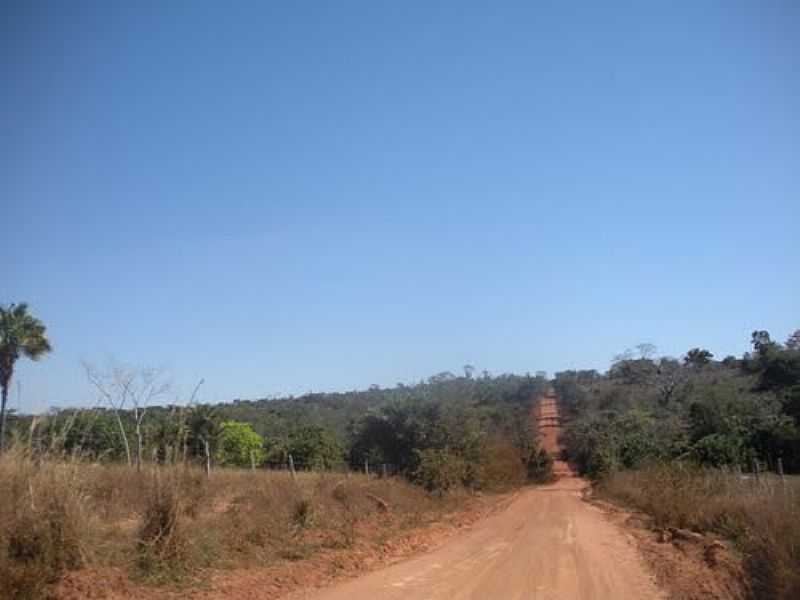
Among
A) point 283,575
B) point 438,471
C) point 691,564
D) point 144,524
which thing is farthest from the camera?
point 438,471

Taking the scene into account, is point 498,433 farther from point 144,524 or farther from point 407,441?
point 144,524

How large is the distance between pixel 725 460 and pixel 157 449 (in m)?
29.7

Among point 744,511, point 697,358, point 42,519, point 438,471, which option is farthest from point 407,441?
point 697,358

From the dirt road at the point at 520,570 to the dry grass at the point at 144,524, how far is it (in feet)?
7.77

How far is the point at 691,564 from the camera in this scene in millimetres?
13844

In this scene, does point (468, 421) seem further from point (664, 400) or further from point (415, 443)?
point (664, 400)

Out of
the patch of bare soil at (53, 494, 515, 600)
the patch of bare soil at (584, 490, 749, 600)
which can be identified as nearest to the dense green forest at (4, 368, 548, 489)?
the patch of bare soil at (53, 494, 515, 600)

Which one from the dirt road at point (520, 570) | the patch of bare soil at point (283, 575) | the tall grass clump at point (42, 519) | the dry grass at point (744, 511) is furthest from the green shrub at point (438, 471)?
the tall grass clump at point (42, 519)

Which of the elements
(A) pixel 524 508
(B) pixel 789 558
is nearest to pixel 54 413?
(B) pixel 789 558

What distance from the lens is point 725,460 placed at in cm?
3450

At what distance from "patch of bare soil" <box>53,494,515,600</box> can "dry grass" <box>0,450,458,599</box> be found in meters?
0.24

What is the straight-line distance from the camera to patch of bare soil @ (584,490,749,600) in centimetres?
1115

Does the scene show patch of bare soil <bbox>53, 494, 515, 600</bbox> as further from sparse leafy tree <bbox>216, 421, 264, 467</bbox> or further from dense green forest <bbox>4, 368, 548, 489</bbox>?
sparse leafy tree <bbox>216, 421, 264, 467</bbox>

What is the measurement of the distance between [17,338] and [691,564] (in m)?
33.4
